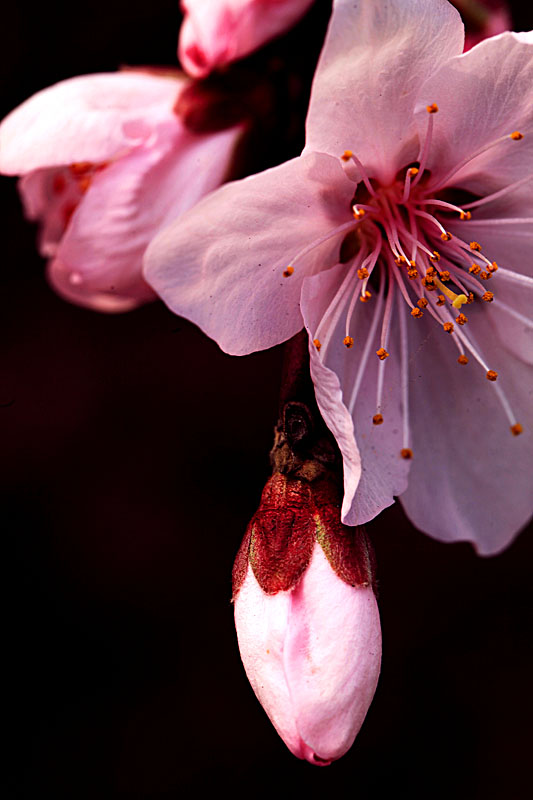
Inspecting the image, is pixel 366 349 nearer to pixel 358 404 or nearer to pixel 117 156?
pixel 358 404

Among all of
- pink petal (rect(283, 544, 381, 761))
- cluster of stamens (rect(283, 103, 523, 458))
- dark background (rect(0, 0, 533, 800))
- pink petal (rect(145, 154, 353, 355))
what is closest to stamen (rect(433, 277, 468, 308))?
cluster of stamens (rect(283, 103, 523, 458))

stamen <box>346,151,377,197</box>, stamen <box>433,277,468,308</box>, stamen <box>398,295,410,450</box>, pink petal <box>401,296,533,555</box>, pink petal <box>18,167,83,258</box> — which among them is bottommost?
pink petal <box>401,296,533,555</box>

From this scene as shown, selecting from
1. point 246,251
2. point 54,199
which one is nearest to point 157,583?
point 54,199

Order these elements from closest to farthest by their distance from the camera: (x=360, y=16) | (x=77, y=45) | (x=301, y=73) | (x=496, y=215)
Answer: (x=360, y=16) → (x=496, y=215) → (x=301, y=73) → (x=77, y=45)

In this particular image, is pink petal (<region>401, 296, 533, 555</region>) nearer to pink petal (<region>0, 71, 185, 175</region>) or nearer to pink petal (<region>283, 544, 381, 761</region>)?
pink petal (<region>283, 544, 381, 761</region>)

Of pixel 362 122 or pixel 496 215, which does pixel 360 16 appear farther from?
pixel 496 215

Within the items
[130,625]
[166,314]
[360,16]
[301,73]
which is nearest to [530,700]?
[130,625]
